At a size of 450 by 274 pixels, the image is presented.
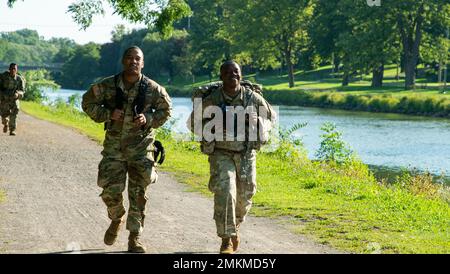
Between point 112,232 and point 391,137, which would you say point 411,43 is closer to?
point 391,137

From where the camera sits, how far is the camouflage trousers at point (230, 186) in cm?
891

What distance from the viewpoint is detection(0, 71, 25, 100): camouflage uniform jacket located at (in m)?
24.2

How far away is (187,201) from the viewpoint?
1448 centimetres

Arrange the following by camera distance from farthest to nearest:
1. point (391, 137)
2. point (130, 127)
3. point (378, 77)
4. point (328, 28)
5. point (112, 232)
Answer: point (328, 28) → point (378, 77) → point (391, 137) → point (112, 232) → point (130, 127)

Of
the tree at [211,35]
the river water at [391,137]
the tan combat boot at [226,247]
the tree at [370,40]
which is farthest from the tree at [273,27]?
the tan combat boot at [226,247]

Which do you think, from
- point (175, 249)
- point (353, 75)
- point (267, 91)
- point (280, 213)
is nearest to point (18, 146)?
point (280, 213)

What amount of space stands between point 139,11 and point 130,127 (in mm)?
9912

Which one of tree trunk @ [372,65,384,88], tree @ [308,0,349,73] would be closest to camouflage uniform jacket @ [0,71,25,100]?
tree trunk @ [372,65,384,88]

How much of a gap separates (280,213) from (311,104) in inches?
2387

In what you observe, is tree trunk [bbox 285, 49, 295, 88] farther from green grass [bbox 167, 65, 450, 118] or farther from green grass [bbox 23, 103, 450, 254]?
green grass [bbox 23, 103, 450, 254]

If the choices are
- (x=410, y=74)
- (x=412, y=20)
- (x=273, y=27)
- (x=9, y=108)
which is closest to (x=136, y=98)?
(x=9, y=108)

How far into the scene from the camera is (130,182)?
30.6ft

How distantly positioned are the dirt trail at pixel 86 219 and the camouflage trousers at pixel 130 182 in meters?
0.44
